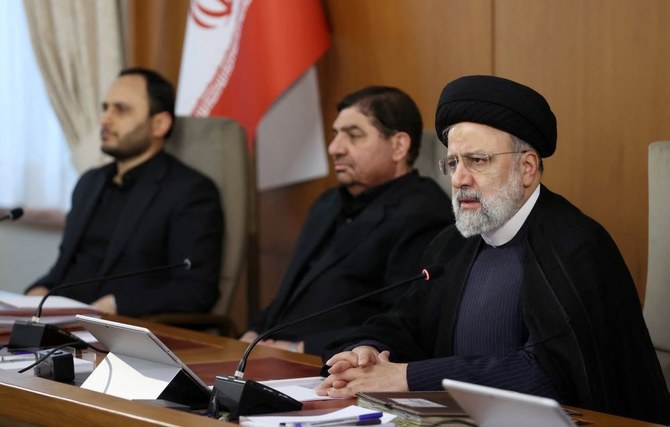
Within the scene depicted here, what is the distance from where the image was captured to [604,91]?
142 inches

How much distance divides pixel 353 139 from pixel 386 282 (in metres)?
0.53

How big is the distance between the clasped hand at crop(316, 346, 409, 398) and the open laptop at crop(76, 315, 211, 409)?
0.29m

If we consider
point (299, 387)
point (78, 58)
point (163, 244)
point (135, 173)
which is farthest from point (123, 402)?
point (78, 58)

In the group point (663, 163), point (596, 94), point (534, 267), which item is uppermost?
point (596, 94)

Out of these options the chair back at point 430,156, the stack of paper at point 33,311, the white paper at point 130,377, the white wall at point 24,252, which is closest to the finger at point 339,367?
the white paper at point 130,377

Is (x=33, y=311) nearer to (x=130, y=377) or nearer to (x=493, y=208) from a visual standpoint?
(x=130, y=377)

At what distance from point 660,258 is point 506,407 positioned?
4.23 ft

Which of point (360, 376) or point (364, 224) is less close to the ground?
point (364, 224)

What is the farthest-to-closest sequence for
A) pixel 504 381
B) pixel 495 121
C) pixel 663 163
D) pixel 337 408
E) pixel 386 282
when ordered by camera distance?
1. pixel 386 282
2. pixel 663 163
3. pixel 495 121
4. pixel 504 381
5. pixel 337 408

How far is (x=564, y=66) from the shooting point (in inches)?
146

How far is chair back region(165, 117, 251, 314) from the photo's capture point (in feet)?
14.0

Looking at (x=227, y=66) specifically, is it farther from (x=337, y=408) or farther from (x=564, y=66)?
(x=337, y=408)

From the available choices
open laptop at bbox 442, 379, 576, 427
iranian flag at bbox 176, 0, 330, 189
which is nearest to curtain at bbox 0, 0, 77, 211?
iranian flag at bbox 176, 0, 330, 189

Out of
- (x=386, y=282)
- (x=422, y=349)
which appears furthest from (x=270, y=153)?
(x=422, y=349)
